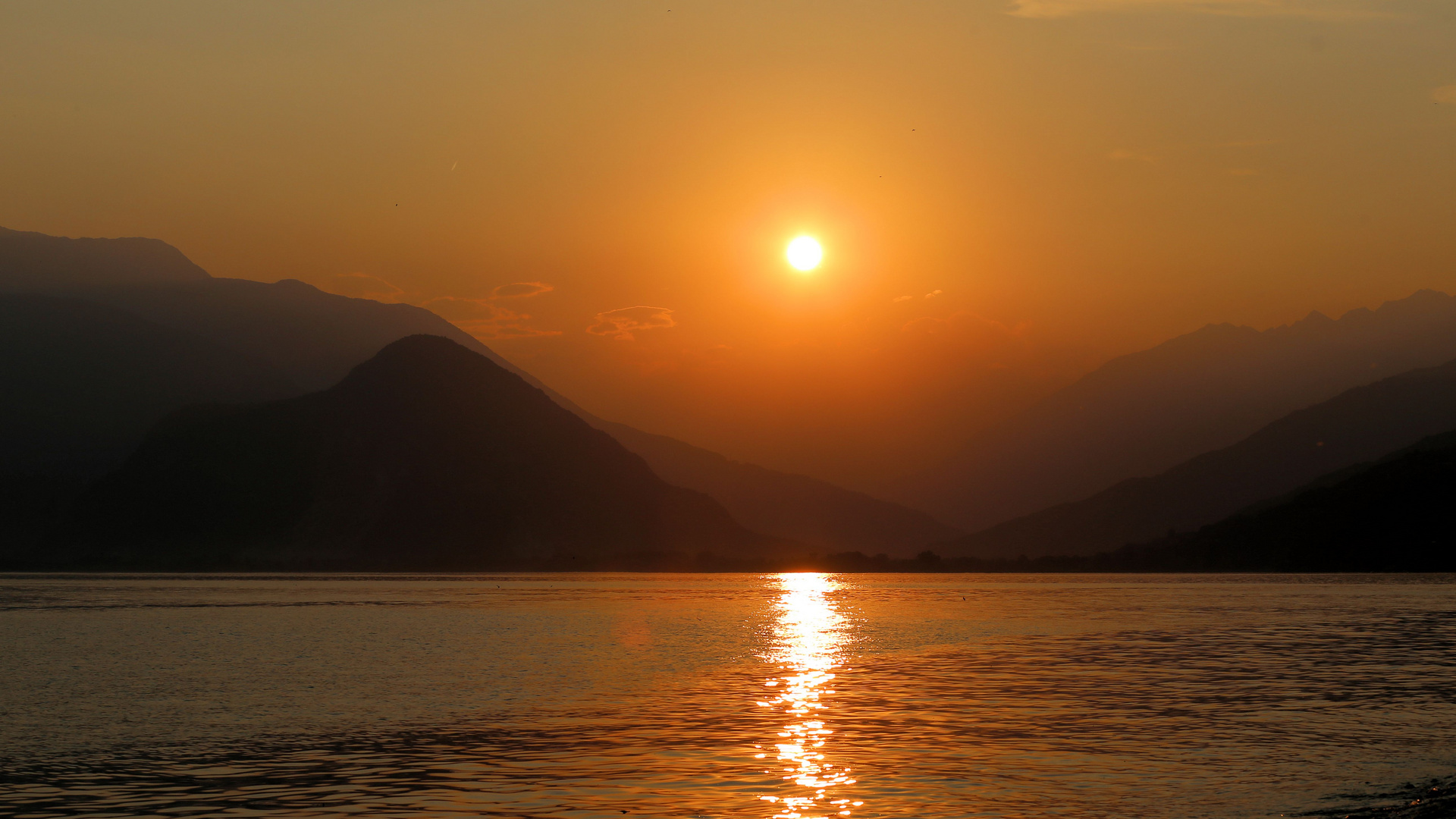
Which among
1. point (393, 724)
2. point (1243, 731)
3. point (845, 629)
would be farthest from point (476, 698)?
point (845, 629)

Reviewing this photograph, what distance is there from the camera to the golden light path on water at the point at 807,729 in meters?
31.5

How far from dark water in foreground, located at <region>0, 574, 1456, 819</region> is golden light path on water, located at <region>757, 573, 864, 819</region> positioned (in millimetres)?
223

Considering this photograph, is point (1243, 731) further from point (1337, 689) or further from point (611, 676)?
point (611, 676)

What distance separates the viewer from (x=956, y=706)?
2028 inches

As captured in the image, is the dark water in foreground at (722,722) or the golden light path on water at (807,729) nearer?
the golden light path on water at (807,729)

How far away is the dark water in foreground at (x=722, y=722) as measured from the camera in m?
32.7

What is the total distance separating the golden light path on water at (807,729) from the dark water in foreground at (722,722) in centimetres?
22

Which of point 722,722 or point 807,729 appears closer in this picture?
point 807,729

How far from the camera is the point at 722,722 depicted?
47.0 metres

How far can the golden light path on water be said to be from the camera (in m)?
31.5

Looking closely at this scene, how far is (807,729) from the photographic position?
148 feet

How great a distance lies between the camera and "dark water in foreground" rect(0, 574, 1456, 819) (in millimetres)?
32688

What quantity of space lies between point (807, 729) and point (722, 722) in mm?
3530

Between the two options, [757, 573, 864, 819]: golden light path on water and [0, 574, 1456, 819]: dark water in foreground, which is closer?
[757, 573, 864, 819]: golden light path on water
